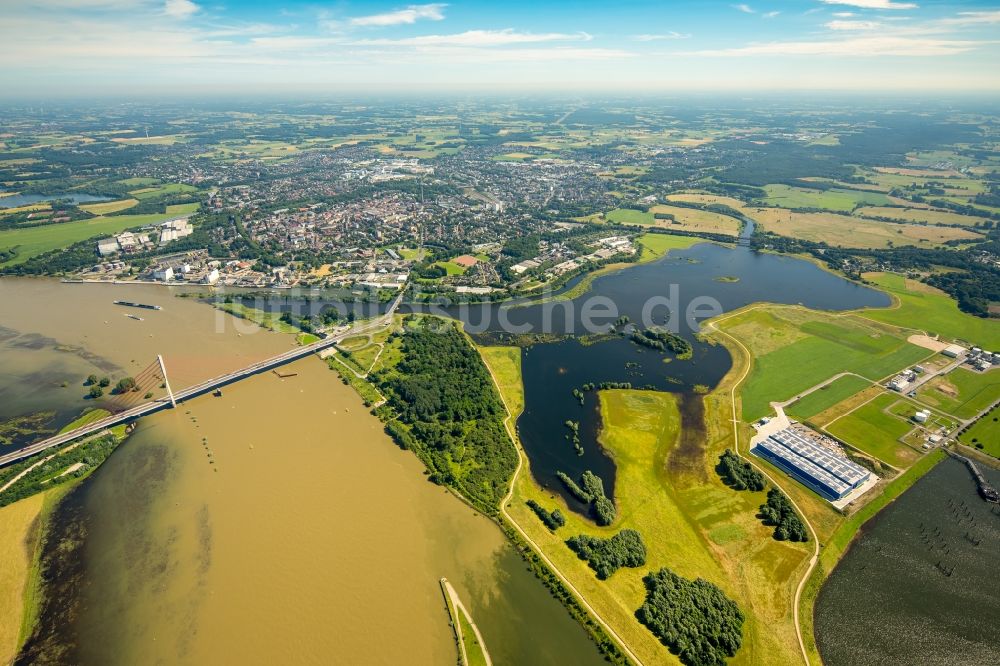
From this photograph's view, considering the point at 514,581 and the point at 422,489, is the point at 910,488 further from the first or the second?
the point at 422,489

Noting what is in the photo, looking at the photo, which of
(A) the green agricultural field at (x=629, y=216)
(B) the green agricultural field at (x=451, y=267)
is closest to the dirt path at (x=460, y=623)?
(B) the green agricultural field at (x=451, y=267)

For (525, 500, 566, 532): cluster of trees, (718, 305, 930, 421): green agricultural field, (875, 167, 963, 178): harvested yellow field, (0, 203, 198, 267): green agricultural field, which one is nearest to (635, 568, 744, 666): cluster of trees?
(525, 500, 566, 532): cluster of trees

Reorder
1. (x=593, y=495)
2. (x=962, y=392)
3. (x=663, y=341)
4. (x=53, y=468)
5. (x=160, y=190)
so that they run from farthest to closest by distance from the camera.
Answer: (x=160, y=190), (x=663, y=341), (x=962, y=392), (x=53, y=468), (x=593, y=495)

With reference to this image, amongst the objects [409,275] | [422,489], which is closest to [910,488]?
[422,489]

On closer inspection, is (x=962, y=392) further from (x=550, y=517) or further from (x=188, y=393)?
(x=188, y=393)

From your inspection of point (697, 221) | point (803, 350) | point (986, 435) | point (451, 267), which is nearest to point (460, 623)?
point (986, 435)

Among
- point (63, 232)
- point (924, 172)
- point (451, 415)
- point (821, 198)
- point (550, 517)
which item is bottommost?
point (550, 517)
